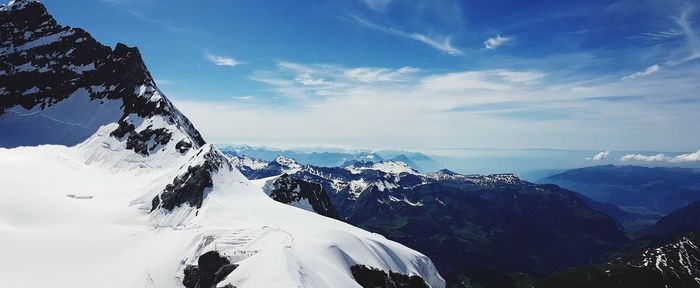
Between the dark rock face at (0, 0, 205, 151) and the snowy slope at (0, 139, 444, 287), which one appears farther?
the dark rock face at (0, 0, 205, 151)

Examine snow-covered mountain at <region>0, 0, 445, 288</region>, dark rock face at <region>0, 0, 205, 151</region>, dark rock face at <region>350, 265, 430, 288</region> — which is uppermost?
dark rock face at <region>0, 0, 205, 151</region>

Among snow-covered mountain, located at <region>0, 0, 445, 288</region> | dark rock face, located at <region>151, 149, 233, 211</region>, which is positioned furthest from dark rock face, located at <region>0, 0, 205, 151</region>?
dark rock face, located at <region>151, 149, 233, 211</region>

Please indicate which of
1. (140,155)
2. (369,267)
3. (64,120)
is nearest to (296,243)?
(369,267)

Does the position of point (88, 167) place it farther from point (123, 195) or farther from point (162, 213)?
point (162, 213)

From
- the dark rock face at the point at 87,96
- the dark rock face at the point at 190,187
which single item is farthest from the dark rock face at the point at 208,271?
the dark rock face at the point at 87,96

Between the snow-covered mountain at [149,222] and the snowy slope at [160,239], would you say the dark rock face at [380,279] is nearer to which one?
the snow-covered mountain at [149,222]

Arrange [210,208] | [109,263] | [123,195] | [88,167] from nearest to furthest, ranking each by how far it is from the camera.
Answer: [109,263], [210,208], [123,195], [88,167]

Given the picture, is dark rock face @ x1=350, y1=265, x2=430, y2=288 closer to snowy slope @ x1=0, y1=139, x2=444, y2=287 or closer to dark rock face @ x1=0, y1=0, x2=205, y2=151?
snowy slope @ x1=0, y1=139, x2=444, y2=287
